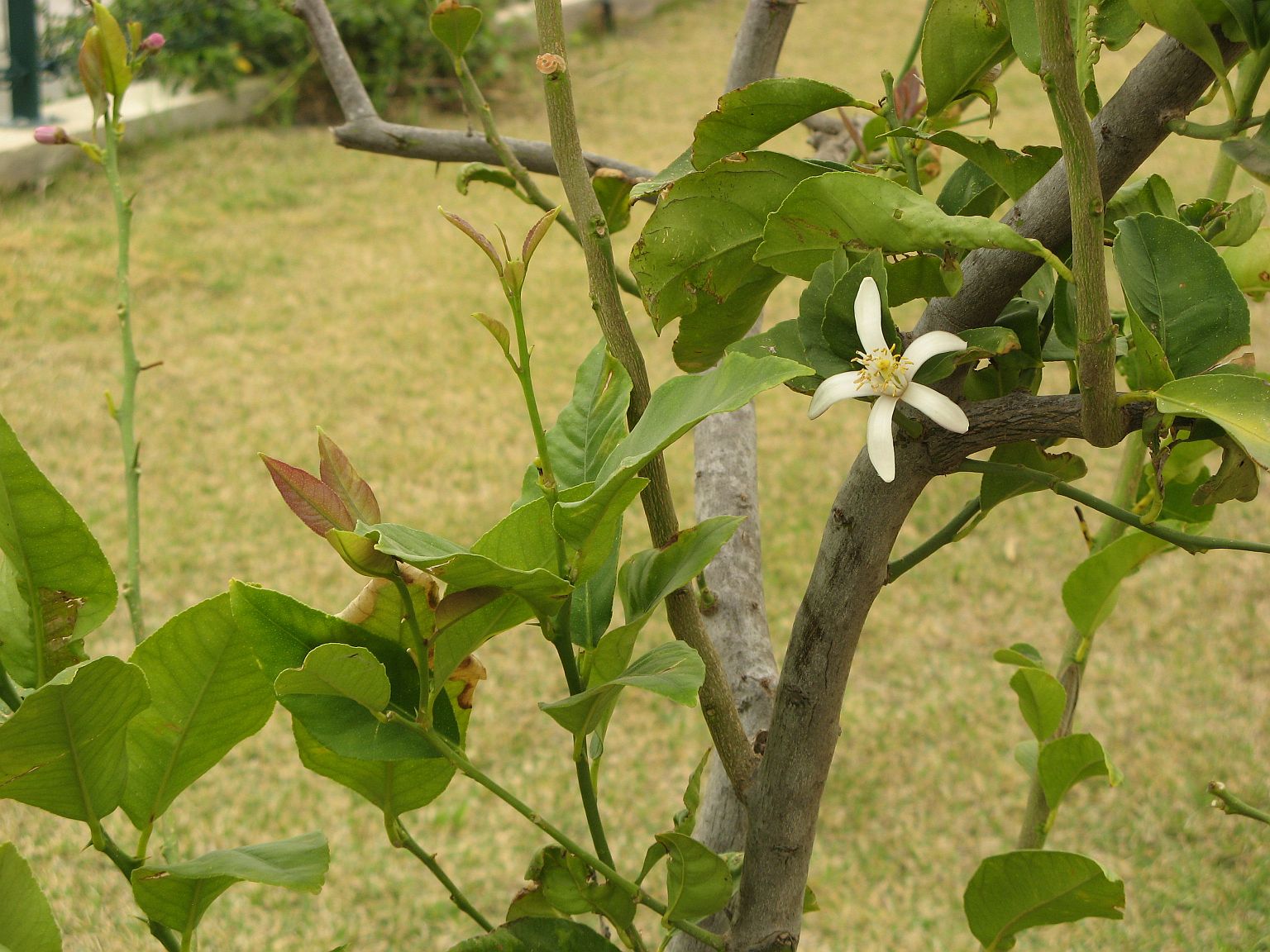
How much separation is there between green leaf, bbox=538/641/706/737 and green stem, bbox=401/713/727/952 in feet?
0.12

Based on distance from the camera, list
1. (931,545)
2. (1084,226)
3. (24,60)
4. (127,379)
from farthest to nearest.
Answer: (24,60)
(127,379)
(931,545)
(1084,226)

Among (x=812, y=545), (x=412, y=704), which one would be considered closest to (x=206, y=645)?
(x=412, y=704)

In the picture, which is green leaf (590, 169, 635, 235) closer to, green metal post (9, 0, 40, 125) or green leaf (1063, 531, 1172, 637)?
green leaf (1063, 531, 1172, 637)

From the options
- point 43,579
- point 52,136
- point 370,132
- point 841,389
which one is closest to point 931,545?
point 841,389

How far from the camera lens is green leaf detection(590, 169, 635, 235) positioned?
1.91 ft

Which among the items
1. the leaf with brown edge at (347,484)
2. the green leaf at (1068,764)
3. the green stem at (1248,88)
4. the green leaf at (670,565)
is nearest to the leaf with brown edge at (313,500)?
the leaf with brown edge at (347,484)

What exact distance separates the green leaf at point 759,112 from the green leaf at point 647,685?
0.20 meters

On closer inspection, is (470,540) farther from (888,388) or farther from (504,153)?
(888,388)

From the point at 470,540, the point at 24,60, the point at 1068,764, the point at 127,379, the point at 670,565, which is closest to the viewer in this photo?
the point at 670,565

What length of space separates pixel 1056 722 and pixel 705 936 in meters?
0.29

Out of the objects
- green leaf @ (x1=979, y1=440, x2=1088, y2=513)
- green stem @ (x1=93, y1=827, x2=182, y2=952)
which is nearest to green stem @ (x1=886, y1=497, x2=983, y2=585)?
green leaf @ (x1=979, y1=440, x2=1088, y2=513)

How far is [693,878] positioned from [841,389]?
0.22 m

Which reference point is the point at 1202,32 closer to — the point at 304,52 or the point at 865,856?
the point at 865,856

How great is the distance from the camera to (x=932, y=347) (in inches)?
17.0
